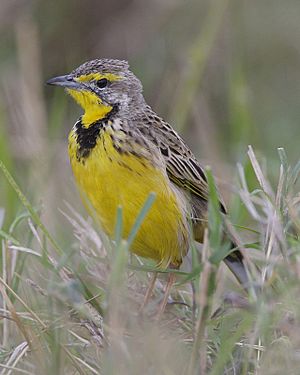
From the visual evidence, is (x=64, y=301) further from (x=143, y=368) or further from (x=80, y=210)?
(x=80, y=210)

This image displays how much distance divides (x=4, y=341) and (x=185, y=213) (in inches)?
44.8

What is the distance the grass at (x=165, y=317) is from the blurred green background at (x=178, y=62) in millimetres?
2860

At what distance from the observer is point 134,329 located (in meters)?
3.91

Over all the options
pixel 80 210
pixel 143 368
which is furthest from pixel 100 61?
pixel 143 368

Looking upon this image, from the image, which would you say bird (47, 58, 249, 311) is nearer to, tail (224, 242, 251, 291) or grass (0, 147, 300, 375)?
tail (224, 242, 251, 291)

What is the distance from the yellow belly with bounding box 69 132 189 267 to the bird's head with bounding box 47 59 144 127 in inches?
13.5

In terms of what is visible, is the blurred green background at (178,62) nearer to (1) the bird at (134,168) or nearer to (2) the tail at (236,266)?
(1) the bird at (134,168)

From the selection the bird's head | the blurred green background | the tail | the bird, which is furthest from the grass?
the blurred green background

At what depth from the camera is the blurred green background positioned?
7734 millimetres

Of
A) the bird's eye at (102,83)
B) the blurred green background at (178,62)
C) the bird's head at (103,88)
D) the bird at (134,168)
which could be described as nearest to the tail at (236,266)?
the bird at (134,168)

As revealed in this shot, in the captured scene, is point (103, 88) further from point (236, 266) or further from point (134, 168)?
point (236, 266)

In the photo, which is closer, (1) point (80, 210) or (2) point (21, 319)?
(2) point (21, 319)

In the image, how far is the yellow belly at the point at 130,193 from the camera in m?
4.90

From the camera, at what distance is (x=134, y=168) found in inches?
195
